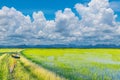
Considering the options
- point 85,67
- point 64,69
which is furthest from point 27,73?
point 85,67

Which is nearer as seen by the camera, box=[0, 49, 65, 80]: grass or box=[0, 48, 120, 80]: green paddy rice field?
box=[0, 48, 120, 80]: green paddy rice field

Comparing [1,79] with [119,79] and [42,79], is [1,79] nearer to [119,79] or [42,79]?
[42,79]

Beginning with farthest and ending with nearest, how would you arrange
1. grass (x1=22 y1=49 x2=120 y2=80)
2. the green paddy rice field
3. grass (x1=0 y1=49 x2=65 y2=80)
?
grass (x1=0 y1=49 x2=65 y2=80) → the green paddy rice field → grass (x1=22 y1=49 x2=120 y2=80)

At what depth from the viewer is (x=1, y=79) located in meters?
22.3

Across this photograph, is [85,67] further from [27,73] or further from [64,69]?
[27,73]

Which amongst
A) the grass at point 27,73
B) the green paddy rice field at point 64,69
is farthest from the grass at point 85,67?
the grass at point 27,73

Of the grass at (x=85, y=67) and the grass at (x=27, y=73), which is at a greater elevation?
the grass at (x=85, y=67)

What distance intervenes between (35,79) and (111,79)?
5403mm

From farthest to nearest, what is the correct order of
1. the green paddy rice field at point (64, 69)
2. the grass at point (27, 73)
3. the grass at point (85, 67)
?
1. the grass at point (27, 73)
2. the green paddy rice field at point (64, 69)
3. the grass at point (85, 67)

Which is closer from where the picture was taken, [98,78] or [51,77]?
[98,78]

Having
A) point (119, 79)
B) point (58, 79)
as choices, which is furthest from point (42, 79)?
point (119, 79)

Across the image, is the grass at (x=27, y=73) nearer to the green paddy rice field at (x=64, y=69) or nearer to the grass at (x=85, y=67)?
the green paddy rice field at (x=64, y=69)

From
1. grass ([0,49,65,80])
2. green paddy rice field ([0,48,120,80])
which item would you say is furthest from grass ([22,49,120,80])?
grass ([0,49,65,80])

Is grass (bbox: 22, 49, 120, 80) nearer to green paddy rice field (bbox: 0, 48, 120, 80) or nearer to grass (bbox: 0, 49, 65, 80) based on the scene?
green paddy rice field (bbox: 0, 48, 120, 80)
